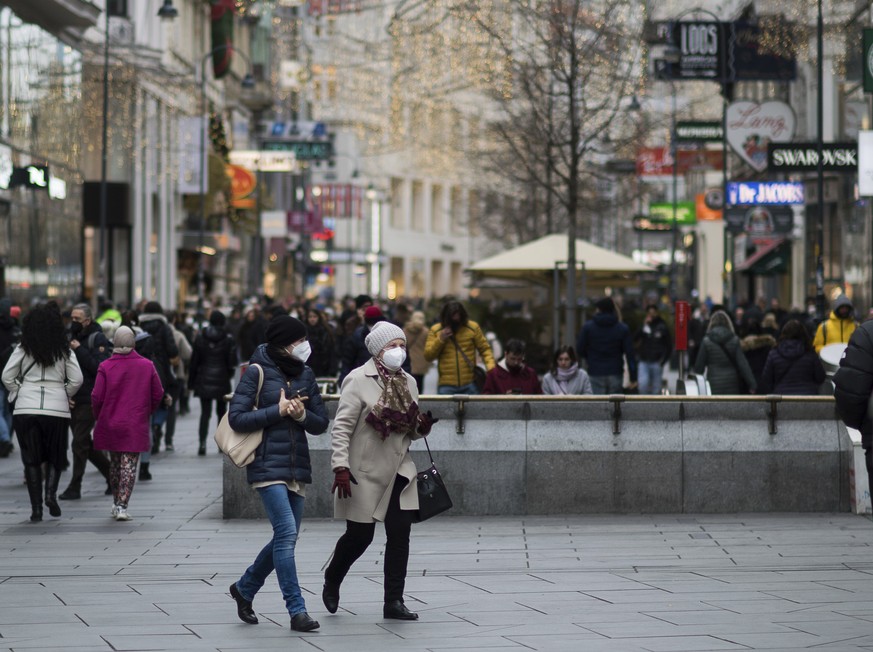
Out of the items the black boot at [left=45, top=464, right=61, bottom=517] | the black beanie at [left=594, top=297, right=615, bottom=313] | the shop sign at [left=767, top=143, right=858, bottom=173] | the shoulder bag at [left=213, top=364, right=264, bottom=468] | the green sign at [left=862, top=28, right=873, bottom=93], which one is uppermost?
the green sign at [left=862, top=28, right=873, bottom=93]

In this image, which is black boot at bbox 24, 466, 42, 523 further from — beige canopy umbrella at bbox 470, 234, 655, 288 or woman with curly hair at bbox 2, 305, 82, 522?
beige canopy umbrella at bbox 470, 234, 655, 288

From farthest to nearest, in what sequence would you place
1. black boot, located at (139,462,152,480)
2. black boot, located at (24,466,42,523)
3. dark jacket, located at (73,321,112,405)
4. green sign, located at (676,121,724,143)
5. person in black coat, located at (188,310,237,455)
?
green sign, located at (676,121,724,143)
person in black coat, located at (188,310,237,455)
black boot, located at (139,462,152,480)
dark jacket, located at (73,321,112,405)
black boot, located at (24,466,42,523)

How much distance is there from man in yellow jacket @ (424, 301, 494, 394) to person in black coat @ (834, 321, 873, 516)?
9.01 m

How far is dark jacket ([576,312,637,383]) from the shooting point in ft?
63.3

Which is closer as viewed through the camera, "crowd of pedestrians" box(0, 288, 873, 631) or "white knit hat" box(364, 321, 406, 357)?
"crowd of pedestrians" box(0, 288, 873, 631)

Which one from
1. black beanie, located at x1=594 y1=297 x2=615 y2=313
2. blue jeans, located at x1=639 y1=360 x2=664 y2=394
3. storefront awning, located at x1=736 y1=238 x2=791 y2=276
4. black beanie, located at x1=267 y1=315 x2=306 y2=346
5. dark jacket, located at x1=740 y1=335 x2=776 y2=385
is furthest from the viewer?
storefront awning, located at x1=736 y1=238 x2=791 y2=276

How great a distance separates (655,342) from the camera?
78.1 feet

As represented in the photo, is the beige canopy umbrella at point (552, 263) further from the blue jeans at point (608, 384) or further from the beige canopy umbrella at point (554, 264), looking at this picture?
the blue jeans at point (608, 384)

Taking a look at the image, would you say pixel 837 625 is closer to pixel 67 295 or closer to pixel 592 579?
pixel 592 579

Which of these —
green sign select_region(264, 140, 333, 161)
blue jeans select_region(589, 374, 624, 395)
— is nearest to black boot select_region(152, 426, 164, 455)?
blue jeans select_region(589, 374, 624, 395)

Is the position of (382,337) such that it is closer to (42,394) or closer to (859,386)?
(859,386)

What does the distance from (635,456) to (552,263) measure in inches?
529

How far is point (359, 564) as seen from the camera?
1130 cm

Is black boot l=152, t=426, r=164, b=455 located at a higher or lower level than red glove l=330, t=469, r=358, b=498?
lower
